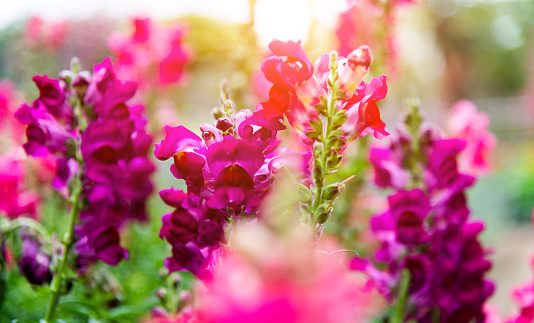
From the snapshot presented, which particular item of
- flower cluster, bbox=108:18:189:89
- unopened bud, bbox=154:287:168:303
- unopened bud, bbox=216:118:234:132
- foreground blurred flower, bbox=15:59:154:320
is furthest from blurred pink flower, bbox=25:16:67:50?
unopened bud, bbox=216:118:234:132

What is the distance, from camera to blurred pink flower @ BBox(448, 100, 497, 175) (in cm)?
220

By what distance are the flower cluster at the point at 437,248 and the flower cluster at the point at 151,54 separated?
1583 millimetres

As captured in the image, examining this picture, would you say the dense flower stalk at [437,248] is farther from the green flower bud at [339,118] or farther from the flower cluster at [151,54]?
the flower cluster at [151,54]

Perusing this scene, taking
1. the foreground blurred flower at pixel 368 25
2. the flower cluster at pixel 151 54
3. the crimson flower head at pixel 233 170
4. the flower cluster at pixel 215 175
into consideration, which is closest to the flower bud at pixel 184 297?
the flower cluster at pixel 215 175

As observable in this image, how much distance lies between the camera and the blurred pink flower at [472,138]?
86.5 inches

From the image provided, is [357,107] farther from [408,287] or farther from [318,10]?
[318,10]

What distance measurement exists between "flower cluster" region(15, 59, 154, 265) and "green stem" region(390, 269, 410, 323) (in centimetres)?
66

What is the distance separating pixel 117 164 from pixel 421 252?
74 cm

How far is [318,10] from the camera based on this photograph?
7.39 feet

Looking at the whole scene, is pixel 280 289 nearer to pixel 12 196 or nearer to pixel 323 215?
pixel 323 215

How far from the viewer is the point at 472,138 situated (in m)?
2.21

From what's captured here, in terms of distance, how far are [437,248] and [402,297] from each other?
0.14 meters

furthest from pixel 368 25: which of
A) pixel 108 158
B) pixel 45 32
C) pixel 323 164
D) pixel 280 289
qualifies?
pixel 45 32

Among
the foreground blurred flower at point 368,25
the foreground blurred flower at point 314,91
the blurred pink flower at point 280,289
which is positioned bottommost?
the blurred pink flower at point 280,289
